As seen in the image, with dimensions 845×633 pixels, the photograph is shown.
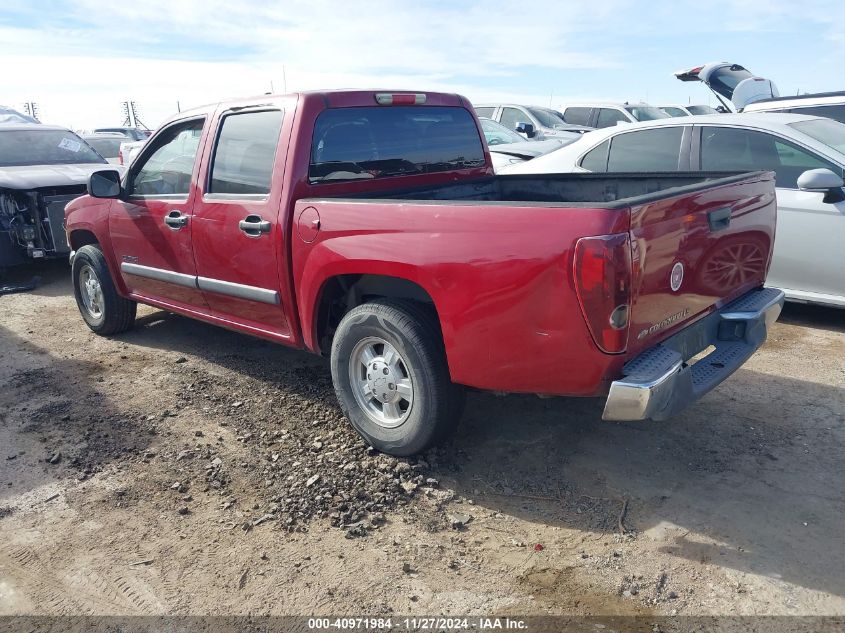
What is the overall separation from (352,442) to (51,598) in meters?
1.59

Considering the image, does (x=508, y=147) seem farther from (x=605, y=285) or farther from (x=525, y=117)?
(x=605, y=285)

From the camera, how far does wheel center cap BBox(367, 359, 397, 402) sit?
3574mm

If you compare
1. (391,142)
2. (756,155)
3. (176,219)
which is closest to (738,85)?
(756,155)

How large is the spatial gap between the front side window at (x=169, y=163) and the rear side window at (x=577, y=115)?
13246 mm

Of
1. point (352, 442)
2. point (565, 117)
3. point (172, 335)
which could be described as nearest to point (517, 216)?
point (352, 442)

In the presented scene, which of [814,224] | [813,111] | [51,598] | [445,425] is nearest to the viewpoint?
[51,598]

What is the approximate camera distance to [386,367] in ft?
11.7

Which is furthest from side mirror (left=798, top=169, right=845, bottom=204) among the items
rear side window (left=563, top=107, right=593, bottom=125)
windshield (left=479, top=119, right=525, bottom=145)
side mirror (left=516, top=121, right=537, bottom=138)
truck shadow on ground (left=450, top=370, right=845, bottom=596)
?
rear side window (left=563, top=107, right=593, bottom=125)

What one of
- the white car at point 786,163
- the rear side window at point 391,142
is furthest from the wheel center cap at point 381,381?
the white car at point 786,163

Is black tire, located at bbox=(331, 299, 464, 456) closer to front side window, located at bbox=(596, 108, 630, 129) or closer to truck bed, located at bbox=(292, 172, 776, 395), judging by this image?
truck bed, located at bbox=(292, 172, 776, 395)

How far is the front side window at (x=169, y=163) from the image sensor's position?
4652 millimetres

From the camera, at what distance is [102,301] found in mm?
5863

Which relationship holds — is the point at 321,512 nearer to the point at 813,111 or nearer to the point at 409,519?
the point at 409,519

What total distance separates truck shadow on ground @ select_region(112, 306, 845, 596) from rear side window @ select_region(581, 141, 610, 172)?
2572 mm
